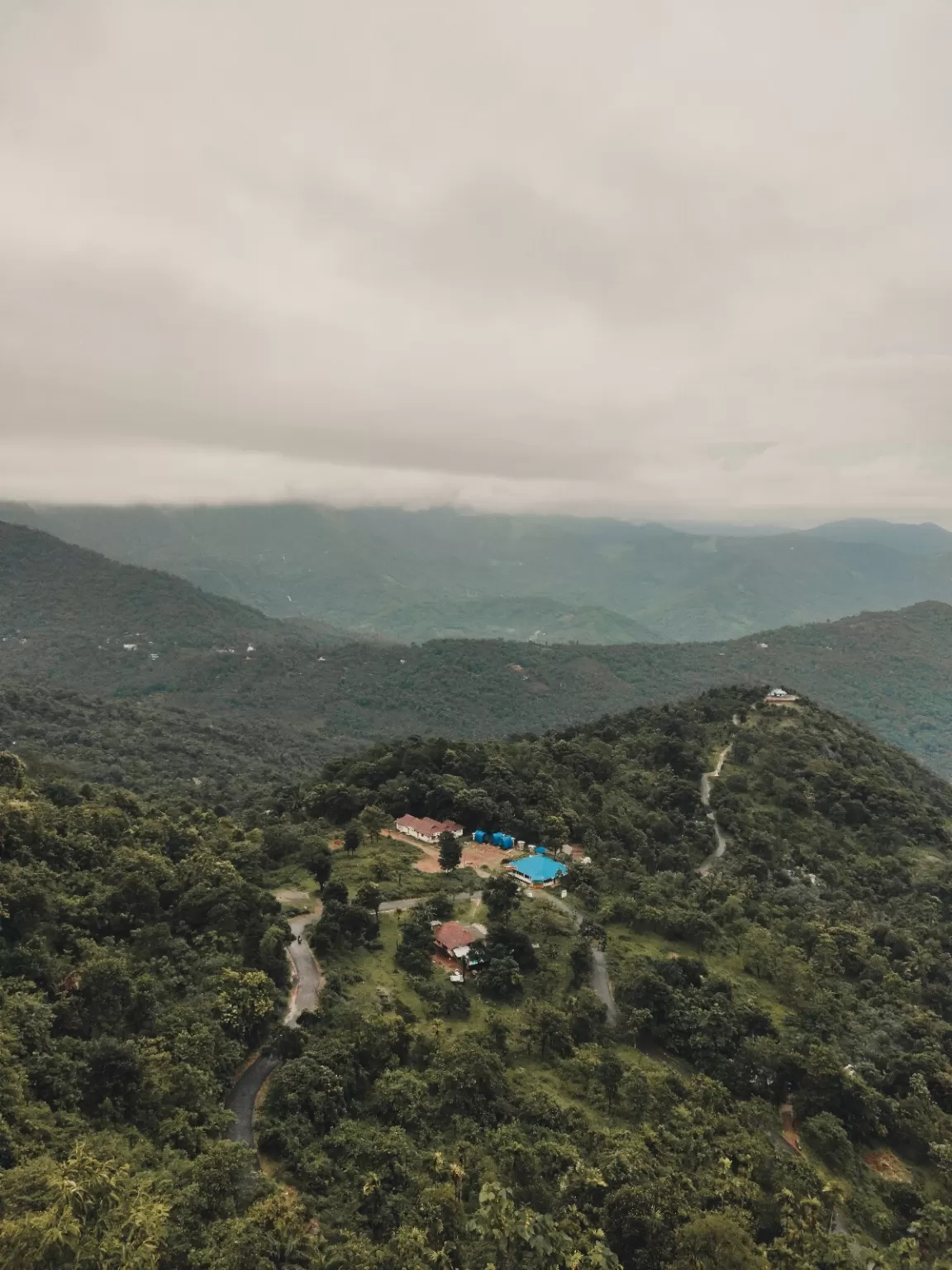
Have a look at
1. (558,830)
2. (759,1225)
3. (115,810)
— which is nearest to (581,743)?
(558,830)

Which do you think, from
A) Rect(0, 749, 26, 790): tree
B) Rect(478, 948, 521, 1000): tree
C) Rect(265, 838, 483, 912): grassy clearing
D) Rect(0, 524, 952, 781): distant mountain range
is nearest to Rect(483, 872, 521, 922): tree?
Rect(265, 838, 483, 912): grassy clearing

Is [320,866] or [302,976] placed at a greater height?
[320,866]

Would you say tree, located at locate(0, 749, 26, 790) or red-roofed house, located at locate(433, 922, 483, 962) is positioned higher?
tree, located at locate(0, 749, 26, 790)

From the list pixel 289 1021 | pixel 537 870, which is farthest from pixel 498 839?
pixel 289 1021

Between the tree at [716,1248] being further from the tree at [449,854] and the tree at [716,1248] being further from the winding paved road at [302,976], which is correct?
the tree at [449,854]

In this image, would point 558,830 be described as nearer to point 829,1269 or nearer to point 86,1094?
point 829,1269

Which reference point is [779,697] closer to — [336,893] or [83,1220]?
[336,893]

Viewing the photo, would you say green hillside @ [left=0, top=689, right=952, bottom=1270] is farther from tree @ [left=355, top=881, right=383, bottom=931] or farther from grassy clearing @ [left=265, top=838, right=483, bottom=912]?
tree @ [left=355, top=881, right=383, bottom=931]
